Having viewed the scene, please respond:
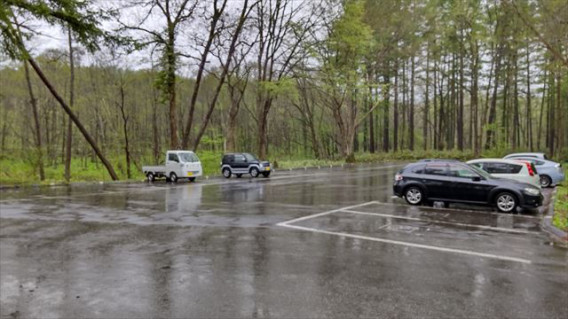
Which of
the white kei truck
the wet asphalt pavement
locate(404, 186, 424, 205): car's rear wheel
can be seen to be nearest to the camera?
the wet asphalt pavement

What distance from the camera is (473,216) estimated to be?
461 inches

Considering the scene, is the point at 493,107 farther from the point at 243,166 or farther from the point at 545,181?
the point at 243,166

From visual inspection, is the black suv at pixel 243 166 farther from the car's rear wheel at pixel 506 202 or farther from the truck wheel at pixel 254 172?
the car's rear wheel at pixel 506 202

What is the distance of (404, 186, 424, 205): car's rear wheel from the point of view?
13.7 m

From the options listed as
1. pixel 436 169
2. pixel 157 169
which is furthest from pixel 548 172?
pixel 157 169

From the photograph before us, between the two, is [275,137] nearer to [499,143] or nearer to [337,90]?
[337,90]

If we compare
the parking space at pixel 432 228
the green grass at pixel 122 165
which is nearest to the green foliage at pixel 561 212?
the parking space at pixel 432 228

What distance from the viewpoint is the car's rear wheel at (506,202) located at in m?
12.2

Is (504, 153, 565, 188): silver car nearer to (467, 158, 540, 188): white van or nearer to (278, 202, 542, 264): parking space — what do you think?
(467, 158, 540, 188): white van

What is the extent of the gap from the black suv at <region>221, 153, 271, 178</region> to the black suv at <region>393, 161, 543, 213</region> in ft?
44.6

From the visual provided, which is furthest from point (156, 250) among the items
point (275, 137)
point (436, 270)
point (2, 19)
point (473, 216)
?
point (275, 137)

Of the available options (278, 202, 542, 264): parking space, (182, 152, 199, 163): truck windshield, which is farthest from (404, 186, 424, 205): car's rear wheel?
(182, 152, 199, 163): truck windshield

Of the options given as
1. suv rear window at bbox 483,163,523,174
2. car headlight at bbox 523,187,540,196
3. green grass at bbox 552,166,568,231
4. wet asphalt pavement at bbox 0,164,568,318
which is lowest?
wet asphalt pavement at bbox 0,164,568,318

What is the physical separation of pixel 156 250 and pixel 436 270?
17.1ft
